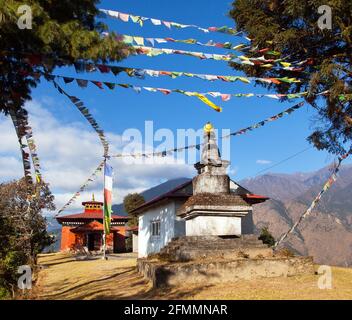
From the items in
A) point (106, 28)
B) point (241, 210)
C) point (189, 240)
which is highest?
point (106, 28)

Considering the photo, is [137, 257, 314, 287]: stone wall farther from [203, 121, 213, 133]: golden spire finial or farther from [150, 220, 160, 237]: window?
[150, 220, 160, 237]: window

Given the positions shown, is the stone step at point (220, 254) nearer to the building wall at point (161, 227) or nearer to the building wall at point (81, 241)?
the building wall at point (161, 227)

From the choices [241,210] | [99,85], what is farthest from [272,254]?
[99,85]

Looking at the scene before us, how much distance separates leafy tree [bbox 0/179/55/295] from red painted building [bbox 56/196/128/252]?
12281 mm

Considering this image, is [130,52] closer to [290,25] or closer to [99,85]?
[99,85]

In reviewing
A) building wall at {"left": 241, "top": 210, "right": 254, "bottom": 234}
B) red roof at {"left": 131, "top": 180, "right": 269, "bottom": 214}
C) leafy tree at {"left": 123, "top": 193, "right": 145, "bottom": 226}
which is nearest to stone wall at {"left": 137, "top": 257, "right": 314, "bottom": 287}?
red roof at {"left": 131, "top": 180, "right": 269, "bottom": 214}

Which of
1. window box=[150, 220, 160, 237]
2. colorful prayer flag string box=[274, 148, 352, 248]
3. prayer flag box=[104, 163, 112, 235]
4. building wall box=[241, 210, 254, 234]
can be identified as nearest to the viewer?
colorful prayer flag string box=[274, 148, 352, 248]

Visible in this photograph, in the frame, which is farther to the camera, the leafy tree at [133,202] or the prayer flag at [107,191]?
the leafy tree at [133,202]

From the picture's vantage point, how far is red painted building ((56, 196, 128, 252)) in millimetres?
41438

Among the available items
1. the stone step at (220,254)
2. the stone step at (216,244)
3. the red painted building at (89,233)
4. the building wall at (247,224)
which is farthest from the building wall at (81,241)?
the stone step at (220,254)

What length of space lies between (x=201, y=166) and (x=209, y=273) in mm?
5340

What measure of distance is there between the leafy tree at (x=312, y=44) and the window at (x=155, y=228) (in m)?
12.3

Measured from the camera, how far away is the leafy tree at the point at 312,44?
15359 millimetres

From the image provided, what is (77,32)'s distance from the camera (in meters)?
7.91
